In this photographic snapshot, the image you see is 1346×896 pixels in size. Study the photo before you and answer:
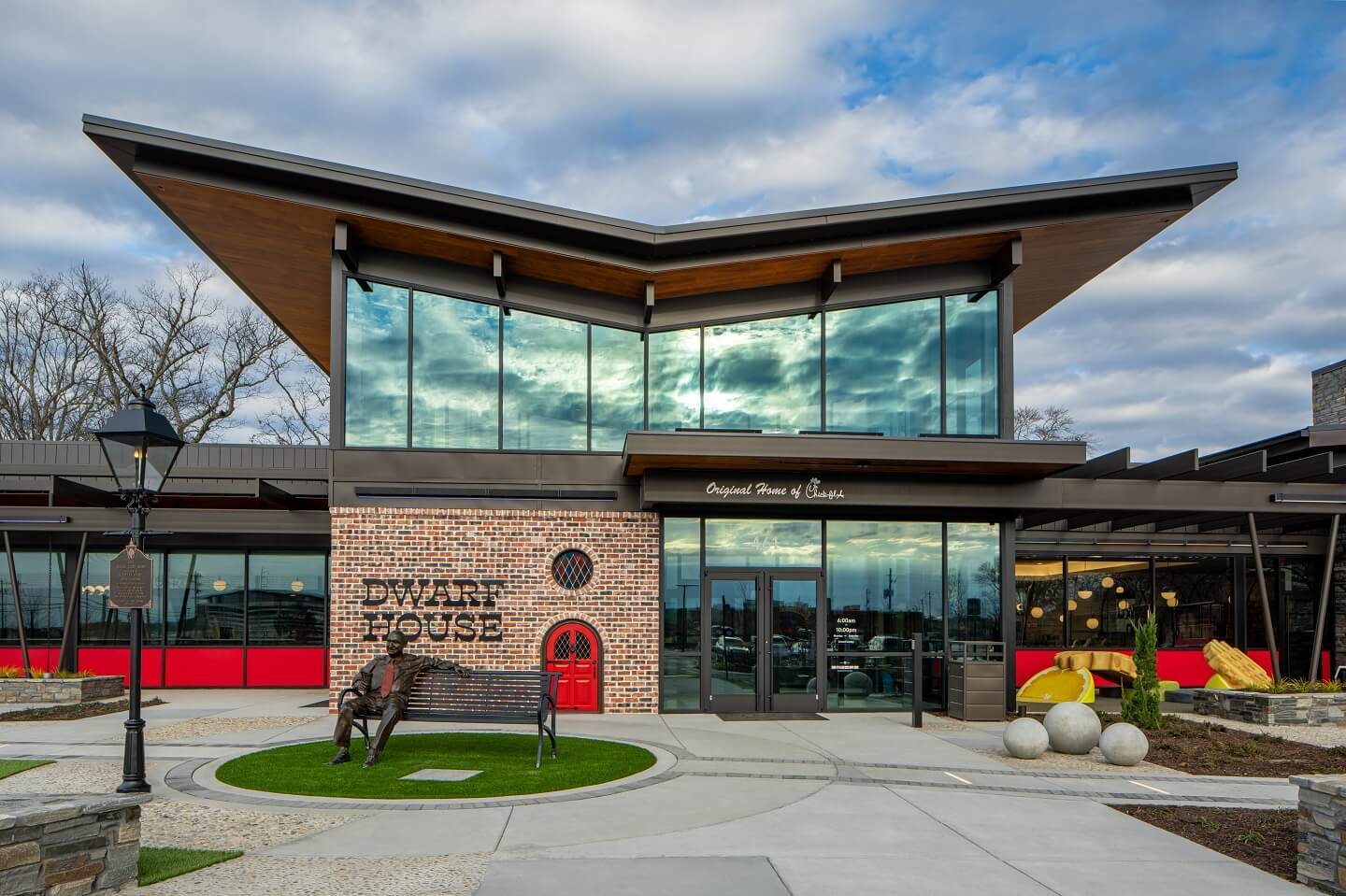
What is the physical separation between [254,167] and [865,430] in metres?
10.2

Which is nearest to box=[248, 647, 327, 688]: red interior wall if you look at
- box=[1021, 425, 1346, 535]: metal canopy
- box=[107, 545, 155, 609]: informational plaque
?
box=[107, 545, 155, 609]: informational plaque

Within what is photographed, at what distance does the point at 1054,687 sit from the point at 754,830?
1158 centimetres

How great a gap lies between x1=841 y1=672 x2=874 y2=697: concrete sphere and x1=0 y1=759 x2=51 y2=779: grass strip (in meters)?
11.0

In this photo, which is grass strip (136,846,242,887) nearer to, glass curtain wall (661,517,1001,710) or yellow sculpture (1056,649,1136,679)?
glass curtain wall (661,517,1001,710)

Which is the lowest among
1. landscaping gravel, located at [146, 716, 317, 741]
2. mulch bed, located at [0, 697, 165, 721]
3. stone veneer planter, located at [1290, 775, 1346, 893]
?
mulch bed, located at [0, 697, 165, 721]

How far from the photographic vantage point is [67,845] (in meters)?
5.89

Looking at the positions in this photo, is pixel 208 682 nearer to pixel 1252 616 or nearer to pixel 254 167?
pixel 254 167

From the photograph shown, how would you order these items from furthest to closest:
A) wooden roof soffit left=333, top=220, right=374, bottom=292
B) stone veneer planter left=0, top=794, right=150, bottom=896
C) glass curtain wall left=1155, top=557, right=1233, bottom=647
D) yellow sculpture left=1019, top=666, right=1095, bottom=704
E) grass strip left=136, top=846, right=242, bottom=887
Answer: glass curtain wall left=1155, top=557, right=1233, bottom=647 → yellow sculpture left=1019, top=666, right=1095, bottom=704 → wooden roof soffit left=333, top=220, right=374, bottom=292 → grass strip left=136, top=846, right=242, bottom=887 → stone veneer planter left=0, top=794, right=150, bottom=896

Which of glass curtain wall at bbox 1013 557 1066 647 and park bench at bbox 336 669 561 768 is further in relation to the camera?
glass curtain wall at bbox 1013 557 1066 647

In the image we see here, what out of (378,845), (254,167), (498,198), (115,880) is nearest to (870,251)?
(498,198)

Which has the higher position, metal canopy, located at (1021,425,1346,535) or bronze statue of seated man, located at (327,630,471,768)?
metal canopy, located at (1021,425,1346,535)

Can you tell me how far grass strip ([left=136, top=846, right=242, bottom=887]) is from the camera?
6480 mm

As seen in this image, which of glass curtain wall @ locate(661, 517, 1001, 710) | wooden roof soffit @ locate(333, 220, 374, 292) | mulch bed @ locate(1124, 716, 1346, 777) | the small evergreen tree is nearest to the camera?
mulch bed @ locate(1124, 716, 1346, 777)

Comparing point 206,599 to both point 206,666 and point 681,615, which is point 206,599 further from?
point 681,615
